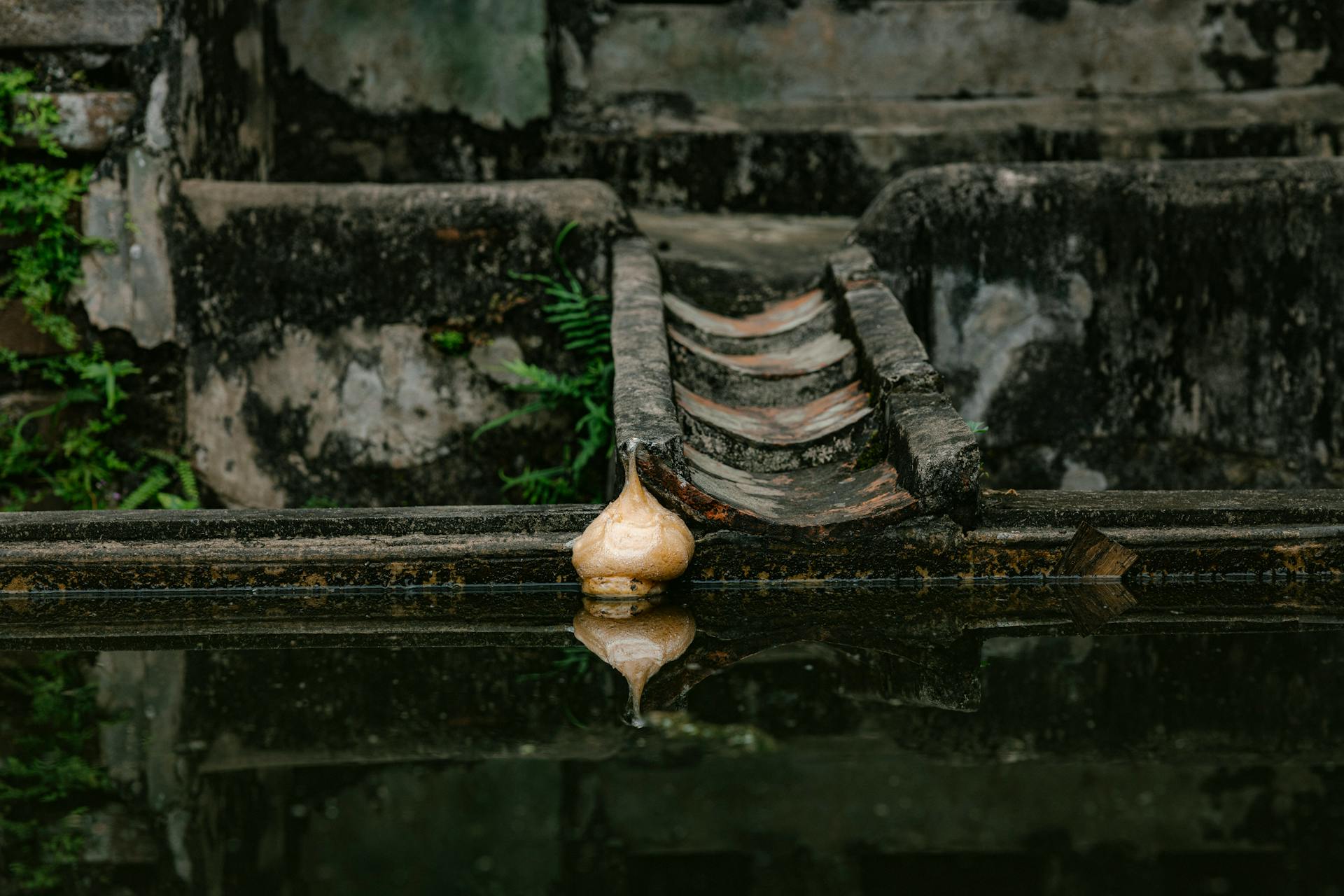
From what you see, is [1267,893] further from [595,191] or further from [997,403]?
[595,191]

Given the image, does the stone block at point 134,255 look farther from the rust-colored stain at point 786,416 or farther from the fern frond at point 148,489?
the rust-colored stain at point 786,416

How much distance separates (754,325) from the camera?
13.9 feet

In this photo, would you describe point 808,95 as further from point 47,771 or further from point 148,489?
point 47,771

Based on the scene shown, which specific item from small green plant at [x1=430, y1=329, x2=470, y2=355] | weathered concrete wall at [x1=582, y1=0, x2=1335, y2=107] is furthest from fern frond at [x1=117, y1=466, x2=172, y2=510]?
weathered concrete wall at [x1=582, y1=0, x2=1335, y2=107]

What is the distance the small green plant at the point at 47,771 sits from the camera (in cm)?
169

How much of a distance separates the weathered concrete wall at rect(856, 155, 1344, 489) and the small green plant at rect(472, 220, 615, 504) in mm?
882

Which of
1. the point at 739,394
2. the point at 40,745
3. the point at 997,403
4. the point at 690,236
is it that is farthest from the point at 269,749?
the point at 690,236

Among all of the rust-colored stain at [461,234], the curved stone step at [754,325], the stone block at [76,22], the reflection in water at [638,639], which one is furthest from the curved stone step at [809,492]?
the stone block at [76,22]

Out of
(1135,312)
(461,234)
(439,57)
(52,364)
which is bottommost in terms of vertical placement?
→ (52,364)

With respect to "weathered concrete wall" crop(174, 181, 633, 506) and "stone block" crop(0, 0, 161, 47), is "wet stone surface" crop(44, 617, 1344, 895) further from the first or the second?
"stone block" crop(0, 0, 161, 47)

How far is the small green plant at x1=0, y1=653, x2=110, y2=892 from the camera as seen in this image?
5.53 ft

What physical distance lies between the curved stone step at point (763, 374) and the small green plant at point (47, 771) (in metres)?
1.74

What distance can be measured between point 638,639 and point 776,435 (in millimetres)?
1024

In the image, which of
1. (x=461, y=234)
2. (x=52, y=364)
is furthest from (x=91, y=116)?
(x=461, y=234)
